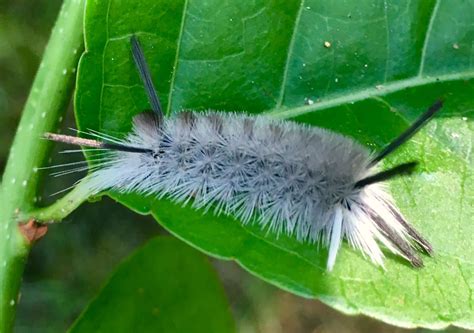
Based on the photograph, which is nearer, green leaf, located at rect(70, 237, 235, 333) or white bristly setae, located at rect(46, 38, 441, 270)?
white bristly setae, located at rect(46, 38, 441, 270)

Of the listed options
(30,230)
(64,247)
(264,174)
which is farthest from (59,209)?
(64,247)

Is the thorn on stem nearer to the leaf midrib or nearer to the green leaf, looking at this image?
the green leaf

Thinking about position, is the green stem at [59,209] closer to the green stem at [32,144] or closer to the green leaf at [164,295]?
the green stem at [32,144]

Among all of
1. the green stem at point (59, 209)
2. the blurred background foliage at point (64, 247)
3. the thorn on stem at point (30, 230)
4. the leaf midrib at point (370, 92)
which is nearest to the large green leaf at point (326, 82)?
the leaf midrib at point (370, 92)

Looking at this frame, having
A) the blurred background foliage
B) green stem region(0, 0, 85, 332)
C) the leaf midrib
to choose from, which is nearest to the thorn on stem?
green stem region(0, 0, 85, 332)

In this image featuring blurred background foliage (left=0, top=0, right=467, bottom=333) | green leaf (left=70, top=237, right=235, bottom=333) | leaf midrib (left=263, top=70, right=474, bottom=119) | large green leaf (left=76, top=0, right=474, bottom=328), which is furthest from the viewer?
blurred background foliage (left=0, top=0, right=467, bottom=333)

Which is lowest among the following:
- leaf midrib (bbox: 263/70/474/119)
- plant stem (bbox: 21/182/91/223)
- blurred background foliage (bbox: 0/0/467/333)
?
blurred background foliage (bbox: 0/0/467/333)
